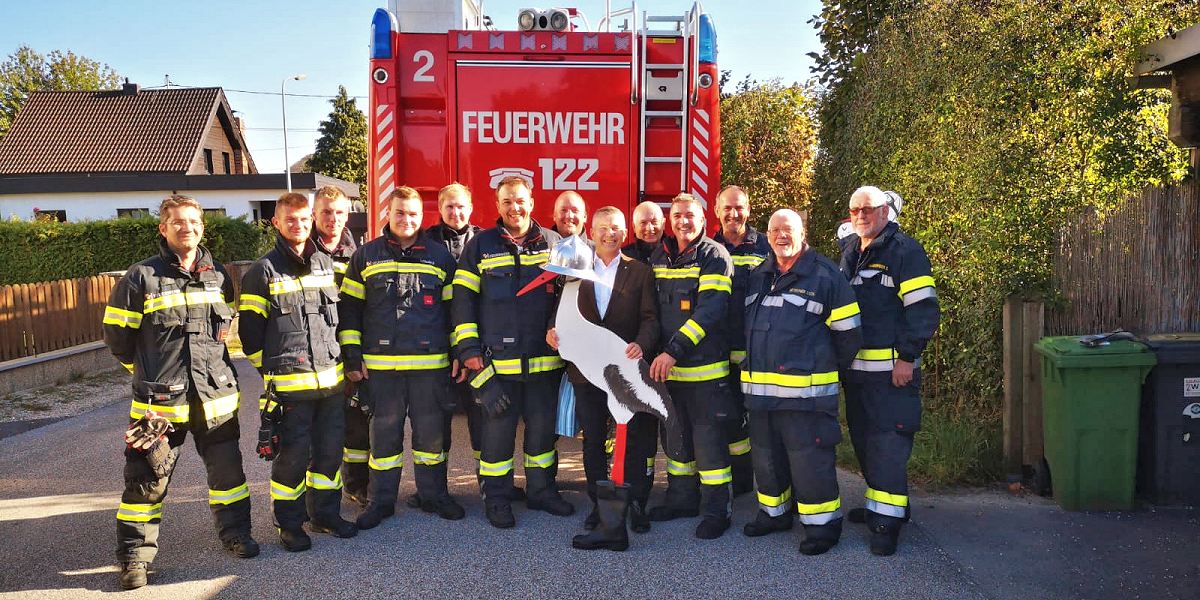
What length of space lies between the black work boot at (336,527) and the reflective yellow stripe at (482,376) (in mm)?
967

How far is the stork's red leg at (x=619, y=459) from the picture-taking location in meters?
4.21

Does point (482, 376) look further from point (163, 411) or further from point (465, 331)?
point (163, 411)

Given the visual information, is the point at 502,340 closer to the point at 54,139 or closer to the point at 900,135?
the point at 900,135

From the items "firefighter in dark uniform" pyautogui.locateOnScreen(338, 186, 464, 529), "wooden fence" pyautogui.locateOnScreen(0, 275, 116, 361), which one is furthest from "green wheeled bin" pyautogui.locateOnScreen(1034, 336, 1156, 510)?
"wooden fence" pyautogui.locateOnScreen(0, 275, 116, 361)

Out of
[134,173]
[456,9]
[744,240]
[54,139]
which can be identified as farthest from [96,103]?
[744,240]

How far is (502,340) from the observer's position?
14.9 ft

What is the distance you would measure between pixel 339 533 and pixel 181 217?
5.78ft

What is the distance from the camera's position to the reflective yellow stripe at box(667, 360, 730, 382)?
14.5 feet

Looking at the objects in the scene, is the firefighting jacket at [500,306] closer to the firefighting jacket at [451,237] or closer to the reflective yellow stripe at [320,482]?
the firefighting jacket at [451,237]

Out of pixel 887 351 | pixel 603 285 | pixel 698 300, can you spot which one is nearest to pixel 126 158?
pixel 603 285

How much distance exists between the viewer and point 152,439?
3.74 m

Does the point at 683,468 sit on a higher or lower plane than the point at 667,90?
lower

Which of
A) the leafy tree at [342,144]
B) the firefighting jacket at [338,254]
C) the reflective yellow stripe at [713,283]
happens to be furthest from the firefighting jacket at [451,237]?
the leafy tree at [342,144]

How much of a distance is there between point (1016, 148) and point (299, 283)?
458cm
